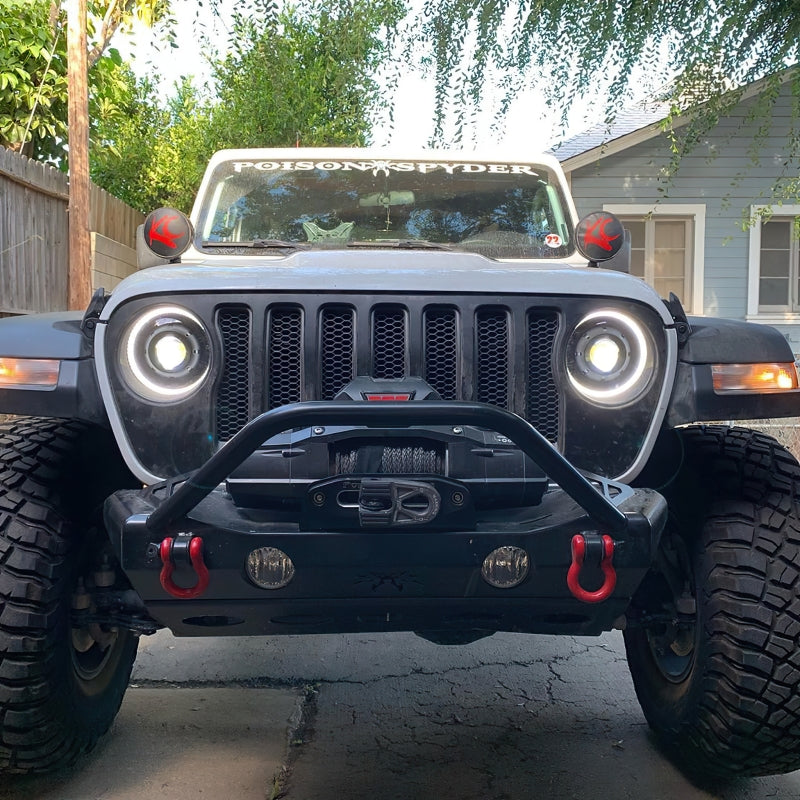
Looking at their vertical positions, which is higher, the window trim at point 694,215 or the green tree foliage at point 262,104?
the green tree foliage at point 262,104

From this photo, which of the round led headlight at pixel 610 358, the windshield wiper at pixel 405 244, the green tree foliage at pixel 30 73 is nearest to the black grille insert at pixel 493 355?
the round led headlight at pixel 610 358

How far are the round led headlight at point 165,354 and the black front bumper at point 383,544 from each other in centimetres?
29

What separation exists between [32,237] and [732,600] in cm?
765

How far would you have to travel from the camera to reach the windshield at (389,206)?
365cm

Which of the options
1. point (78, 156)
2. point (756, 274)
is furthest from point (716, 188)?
point (78, 156)

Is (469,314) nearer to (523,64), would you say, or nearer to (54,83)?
(523,64)

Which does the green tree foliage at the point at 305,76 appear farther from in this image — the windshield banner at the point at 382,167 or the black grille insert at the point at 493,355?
the black grille insert at the point at 493,355

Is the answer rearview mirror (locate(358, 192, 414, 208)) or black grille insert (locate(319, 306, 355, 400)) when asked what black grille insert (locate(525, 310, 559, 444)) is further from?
rearview mirror (locate(358, 192, 414, 208))

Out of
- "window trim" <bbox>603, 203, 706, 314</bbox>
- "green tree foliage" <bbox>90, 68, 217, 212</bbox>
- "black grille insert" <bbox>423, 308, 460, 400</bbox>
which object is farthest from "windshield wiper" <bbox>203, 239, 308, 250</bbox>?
"green tree foliage" <bbox>90, 68, 217, 212</bbox>

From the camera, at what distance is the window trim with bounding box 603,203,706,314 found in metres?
12.5

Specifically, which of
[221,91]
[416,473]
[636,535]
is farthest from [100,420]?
[221,91]

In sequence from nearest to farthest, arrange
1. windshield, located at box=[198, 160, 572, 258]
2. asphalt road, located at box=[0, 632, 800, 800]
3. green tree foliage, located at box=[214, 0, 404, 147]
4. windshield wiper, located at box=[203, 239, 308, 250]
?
asphalt road, located at box=[0, 632, 800, 800]
windshield wiper, located at box=[203, 239, 308, 250]
windshield, located at box=[198, 160, 572, 258]
green tree foliage, located at box=[214, 0, 404, 147]

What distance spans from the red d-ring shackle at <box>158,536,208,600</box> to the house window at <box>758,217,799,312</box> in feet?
39.7

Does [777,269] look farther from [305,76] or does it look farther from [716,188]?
[305,76]
